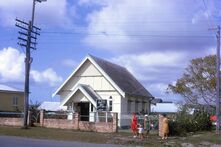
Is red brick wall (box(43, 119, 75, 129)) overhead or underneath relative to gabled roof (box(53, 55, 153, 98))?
underneath

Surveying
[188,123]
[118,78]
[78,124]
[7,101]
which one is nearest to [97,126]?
[78,124]

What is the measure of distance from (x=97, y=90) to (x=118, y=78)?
2.50m

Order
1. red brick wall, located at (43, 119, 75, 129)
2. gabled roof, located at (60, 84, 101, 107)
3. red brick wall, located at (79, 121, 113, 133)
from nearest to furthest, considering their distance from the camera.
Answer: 1. red brick wall, located at (79, 121, 113, 133)
2. red brick wall, located at (43, 119, 75, 129)
3. gabled roof, located at (60, 84, 101, 107)

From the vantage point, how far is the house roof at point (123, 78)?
41.7 metres

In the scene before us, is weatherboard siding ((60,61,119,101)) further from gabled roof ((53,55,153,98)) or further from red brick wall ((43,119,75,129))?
red brick wall ((43,119,75,129))

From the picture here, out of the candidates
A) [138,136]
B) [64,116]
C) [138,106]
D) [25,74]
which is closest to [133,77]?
[138,106]

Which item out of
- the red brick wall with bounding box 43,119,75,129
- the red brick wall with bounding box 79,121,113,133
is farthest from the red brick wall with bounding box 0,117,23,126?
the red brick wall with bounding box 79,121,113,133

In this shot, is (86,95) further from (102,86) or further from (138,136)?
(138,136)

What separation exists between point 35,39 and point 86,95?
6.67m

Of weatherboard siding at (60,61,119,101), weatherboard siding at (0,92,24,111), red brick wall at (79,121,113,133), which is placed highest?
weatherboard siding at (60,61,119,101)

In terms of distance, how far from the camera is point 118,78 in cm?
4294

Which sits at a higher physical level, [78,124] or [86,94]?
[86,94]

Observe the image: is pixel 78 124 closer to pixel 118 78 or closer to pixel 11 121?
pixel 11 121

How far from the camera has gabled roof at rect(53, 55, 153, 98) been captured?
40.7 meters
